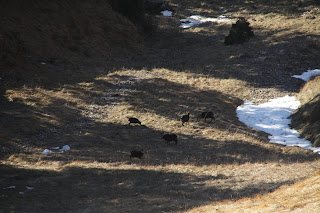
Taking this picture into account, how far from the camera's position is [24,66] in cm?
2350

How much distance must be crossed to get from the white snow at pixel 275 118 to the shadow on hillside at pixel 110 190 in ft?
23.3

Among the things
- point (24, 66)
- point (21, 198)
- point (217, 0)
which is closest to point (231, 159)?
point (21, 198)

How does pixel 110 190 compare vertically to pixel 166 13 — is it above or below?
below

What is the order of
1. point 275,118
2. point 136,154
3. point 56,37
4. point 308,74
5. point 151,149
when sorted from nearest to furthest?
point 136,154 < point 151,149 < point 275,118 < point 308,74 < point 56,37

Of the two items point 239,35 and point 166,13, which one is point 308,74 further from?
point 166,13

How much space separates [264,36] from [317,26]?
5.76 meters

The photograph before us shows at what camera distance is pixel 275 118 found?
20531mm

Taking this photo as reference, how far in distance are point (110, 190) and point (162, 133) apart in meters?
7.09

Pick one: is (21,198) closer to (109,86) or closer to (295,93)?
(109,86)

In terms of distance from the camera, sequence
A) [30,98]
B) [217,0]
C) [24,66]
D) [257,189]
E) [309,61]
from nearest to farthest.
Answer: [257,189], [30,98], [24,66], [309,61], [217,0]

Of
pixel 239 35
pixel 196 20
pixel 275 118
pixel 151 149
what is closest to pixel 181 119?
pixel 151 149

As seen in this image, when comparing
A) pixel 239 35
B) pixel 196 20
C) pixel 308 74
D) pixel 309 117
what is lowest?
pixel 309 117

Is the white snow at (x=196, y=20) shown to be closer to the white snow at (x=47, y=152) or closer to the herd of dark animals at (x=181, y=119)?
the herd of dark animals at (x=181, y=119)

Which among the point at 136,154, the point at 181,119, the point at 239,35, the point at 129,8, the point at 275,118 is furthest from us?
the point at 129,8
